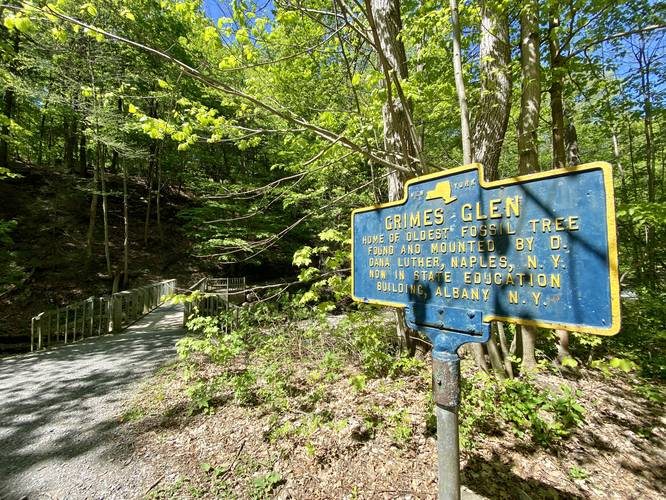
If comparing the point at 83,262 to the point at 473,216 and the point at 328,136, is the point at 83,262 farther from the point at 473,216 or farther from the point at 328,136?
the point at 473,216

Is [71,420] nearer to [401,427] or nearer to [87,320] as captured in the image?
[401,427]

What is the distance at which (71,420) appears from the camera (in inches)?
146

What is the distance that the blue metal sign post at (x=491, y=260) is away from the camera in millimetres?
1282

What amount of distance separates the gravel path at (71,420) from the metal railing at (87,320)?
36.0 inches

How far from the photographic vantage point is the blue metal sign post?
128cm

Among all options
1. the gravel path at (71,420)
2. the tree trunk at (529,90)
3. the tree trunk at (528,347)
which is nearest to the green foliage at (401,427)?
the tree trunk at (528,347)

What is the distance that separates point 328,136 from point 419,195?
1061 mm

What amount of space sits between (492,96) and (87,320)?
1100 cm

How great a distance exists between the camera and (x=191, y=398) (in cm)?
391

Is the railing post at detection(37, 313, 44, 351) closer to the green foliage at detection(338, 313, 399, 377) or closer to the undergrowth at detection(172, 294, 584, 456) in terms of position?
the undergrowth at detection(172, 294, 584, 456)

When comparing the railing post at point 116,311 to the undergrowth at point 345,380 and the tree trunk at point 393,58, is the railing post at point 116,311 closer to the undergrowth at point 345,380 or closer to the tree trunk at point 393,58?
the undergrowth at point 345,380

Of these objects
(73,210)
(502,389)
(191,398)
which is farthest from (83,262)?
(502,389)

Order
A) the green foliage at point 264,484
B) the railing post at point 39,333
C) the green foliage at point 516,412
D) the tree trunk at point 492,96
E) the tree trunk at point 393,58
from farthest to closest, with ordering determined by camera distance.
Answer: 1. the railing post at point 39,333
2. the tree trunk at point 492,96
3. the tree trunk at point 393,58
4. the green foliage at point 516,412
5. the green foliage at point 264,484

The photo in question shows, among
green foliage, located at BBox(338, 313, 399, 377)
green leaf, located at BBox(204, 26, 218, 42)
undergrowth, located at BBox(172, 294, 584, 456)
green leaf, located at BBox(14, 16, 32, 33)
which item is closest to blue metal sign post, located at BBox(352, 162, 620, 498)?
undergrowth, located at BBox(172, 294, 584, 456)
